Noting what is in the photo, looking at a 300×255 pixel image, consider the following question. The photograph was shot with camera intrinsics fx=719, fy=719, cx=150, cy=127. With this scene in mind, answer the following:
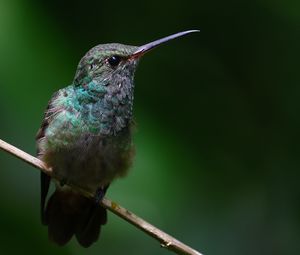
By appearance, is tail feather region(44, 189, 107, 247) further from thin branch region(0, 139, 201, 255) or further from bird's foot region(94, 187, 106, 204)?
thin branch region(0, 139, 201, 255)

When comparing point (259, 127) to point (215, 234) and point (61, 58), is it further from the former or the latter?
point (61, 58)

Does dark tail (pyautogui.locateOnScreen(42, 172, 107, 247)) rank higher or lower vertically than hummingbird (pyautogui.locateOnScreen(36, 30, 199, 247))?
lower

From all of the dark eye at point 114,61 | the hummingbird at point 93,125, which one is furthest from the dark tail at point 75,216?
the dark eye at point 114,61

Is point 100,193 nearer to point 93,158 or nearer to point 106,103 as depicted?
point 93,158

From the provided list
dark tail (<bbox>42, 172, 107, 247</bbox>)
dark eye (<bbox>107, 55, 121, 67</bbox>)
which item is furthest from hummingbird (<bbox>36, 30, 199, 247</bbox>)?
dark tail (<bbox>42, 172, 107, 247</bbox>)

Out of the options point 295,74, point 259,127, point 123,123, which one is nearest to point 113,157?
point 123,123

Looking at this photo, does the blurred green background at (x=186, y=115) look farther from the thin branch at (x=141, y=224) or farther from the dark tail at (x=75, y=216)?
the thin branch at (x=141, y=224)
